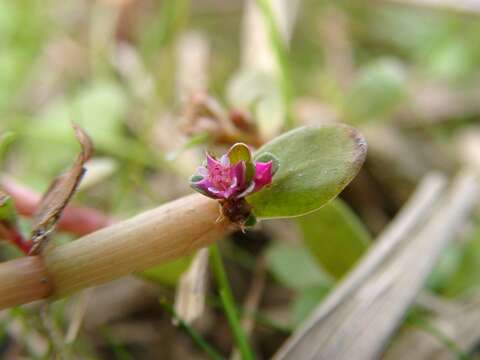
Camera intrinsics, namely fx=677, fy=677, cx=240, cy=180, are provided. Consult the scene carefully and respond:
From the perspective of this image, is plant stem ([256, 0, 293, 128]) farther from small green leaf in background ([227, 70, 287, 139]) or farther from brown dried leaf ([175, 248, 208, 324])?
brown dried leaf ([175, 248, 208, 324])

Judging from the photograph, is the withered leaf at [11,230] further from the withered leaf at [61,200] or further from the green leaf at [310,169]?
the green leaf at [310,169]

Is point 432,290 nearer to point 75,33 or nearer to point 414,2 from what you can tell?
point 414,2

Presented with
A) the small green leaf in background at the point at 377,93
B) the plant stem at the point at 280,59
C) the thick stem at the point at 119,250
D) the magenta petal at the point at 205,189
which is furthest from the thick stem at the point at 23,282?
the small green leaf in background at the point at 377,93

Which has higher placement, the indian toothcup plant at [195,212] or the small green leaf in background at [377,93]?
the indian toothcup plant at [195,212]

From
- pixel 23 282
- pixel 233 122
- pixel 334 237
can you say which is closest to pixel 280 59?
pixel 233 122

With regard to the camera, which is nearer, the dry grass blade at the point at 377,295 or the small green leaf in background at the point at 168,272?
the dry grass blade at the point at 377,295

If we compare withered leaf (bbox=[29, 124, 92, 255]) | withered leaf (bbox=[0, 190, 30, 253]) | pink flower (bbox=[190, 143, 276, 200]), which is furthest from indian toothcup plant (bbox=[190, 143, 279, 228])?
withered leaf (bbox=[0, 190, 30, 253])

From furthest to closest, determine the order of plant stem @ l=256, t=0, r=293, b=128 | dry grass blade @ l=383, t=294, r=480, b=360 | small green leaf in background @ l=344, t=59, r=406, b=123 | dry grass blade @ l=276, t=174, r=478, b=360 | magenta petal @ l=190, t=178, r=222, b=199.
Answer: small green leaf in background @ l=344, t=59, r=406, b=123 < plant stem @ l=256, t=0, r=293, b=128 < dry grass blade @ l=383, t=294, r=480, b=360 < dry grass blade @ l=276, t=174, r=478, b=360 < magenta petal @ l=190, t=178, r=222, b=199
